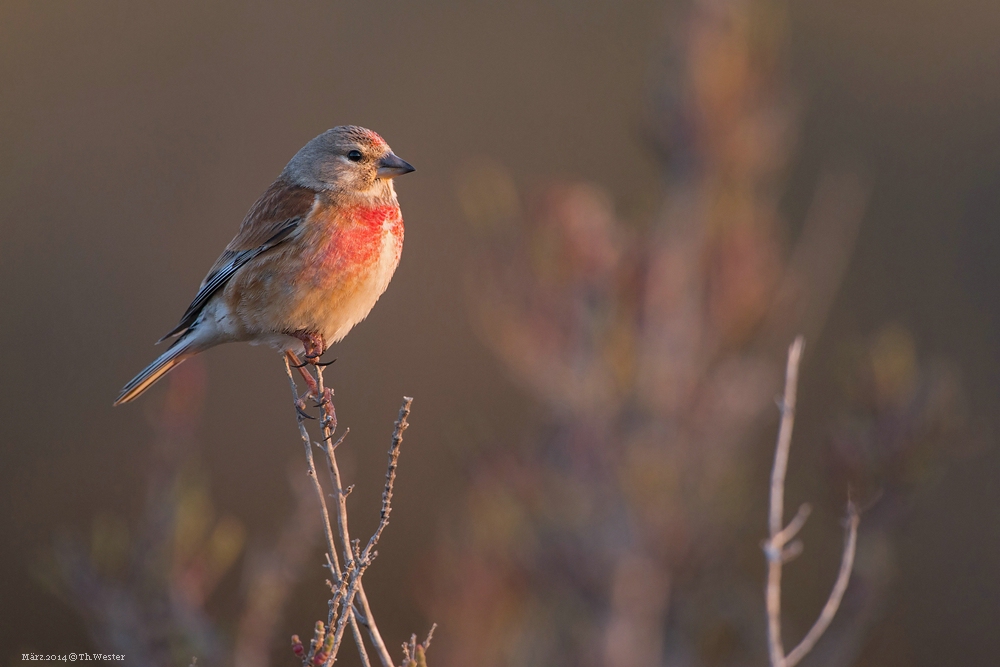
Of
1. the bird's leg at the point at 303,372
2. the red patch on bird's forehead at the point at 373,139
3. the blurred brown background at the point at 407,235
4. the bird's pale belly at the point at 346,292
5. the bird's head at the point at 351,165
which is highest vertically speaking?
the red patch on bird's forehead at the point at 373,139

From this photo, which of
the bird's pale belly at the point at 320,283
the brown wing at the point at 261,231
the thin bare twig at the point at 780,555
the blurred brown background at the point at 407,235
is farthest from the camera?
the blurred brown background at the point at 407,235

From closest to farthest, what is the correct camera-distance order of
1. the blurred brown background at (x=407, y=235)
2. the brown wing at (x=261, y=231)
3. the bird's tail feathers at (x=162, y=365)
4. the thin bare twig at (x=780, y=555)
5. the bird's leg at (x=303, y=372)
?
the thin bare twig at (x=780, y=555)
the bird's leg at (x=303, y=372)
the brown wing at (x=261, y=231)
the bird's tail feathers at (x=162, y=365)
the blurred brown background at (x=407, y=235)

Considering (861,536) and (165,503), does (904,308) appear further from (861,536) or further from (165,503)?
(165,503)

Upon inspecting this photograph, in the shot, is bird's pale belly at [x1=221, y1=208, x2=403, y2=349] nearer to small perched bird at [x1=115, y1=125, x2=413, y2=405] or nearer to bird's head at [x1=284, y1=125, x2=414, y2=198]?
small perched bird at [x1=115, y1=125, x2=413, y2=405]

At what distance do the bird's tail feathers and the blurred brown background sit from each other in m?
3.89

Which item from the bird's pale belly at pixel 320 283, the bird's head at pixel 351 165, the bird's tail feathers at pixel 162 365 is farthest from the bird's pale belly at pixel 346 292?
the bird's tail feathers at pixel 162 365

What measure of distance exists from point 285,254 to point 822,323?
7.49 metres

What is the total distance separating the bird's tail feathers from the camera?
3.98 metres

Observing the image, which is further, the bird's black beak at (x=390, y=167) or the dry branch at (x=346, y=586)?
the bird's black beak at (x=390, y=167)

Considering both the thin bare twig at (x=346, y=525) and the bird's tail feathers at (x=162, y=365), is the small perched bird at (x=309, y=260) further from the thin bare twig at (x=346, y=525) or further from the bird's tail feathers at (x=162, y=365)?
the thin bare twig at (x=346, y=525)

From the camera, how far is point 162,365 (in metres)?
4.03

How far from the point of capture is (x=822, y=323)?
10305 mm

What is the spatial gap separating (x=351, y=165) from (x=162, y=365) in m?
0.99

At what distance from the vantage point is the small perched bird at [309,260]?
3.71 metres
